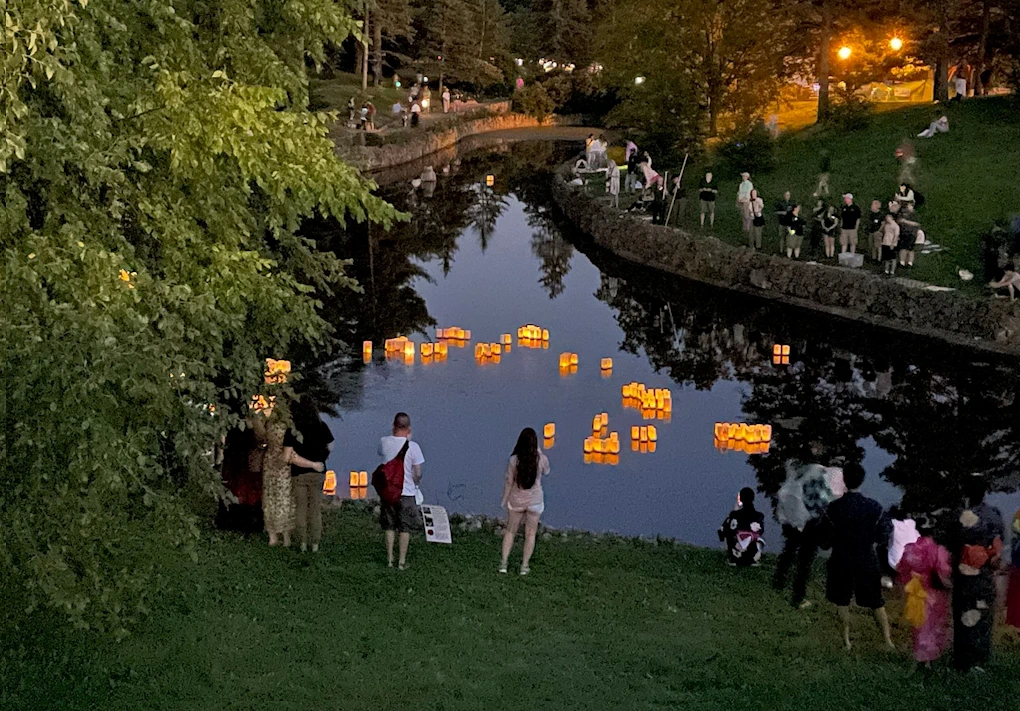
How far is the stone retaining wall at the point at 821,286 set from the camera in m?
26.4

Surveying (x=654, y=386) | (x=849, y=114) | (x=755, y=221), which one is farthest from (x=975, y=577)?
(x=849, y=114)

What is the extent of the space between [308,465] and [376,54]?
63671 mm

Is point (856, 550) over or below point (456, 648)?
over

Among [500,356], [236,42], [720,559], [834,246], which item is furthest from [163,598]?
[834,246]

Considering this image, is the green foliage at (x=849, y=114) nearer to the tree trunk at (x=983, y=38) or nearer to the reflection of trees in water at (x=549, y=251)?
the tree trunk at (x=983, y=38)

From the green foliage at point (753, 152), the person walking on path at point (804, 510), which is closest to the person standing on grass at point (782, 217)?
the green foliage at point (753, 152)

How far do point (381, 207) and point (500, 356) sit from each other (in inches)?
570

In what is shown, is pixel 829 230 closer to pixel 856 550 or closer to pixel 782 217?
pixel 782 217

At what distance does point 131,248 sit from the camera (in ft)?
34.2

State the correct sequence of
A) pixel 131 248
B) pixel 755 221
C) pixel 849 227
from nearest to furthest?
pixel 131 248, pixel 849 227, pixel 755 221

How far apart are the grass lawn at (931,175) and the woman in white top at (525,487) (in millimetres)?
18610

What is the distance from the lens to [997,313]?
85.9ft

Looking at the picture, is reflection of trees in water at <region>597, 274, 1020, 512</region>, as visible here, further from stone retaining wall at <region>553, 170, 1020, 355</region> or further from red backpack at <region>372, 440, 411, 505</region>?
red backpack at <region>372, 440, 411, 505</region>

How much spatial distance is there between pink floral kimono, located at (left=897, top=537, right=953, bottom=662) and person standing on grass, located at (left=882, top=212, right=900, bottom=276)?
20.1m
